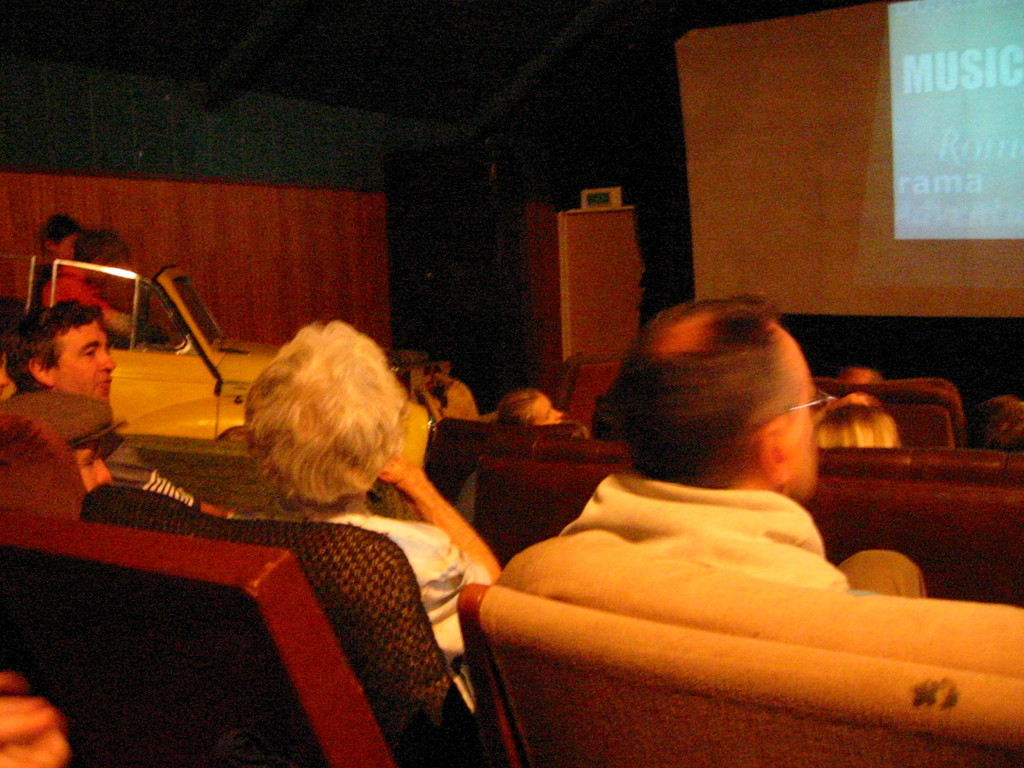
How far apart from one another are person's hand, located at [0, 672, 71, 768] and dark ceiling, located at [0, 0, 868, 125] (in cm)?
589

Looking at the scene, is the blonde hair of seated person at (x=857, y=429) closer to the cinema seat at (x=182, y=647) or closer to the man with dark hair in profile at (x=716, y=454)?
the man with dark hair in profile at (x=716, y=454)

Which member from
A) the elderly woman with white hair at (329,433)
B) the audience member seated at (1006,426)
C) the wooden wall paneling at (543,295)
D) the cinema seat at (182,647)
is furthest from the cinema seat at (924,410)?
the wooden wall paneling at (543,295)

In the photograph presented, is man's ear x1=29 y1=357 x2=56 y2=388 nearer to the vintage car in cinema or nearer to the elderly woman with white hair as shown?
the vintage car in cinema

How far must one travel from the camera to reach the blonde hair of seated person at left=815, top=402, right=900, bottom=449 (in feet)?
8.29

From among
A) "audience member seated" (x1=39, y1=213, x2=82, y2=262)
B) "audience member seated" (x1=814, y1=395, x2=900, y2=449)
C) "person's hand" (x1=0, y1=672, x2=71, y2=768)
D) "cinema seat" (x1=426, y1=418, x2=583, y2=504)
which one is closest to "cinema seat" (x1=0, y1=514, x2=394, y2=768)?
"person's hand" (x1=0, y1=672, x2=71, y2=768)

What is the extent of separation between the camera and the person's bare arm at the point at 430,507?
6.49ft

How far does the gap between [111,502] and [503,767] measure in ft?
2.26

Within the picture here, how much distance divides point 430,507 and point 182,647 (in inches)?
39.4

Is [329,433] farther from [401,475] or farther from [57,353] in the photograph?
[57,353]

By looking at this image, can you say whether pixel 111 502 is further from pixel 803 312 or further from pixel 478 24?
pixel 478 24

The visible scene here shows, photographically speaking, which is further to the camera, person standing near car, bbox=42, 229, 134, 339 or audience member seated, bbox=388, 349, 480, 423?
→ audience member seated, bbox=388, 349, 480, 423

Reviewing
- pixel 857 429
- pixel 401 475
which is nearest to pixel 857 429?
pixel 857 429

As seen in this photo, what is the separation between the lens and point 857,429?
254 centimetres

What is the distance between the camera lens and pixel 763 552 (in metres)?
1.04
